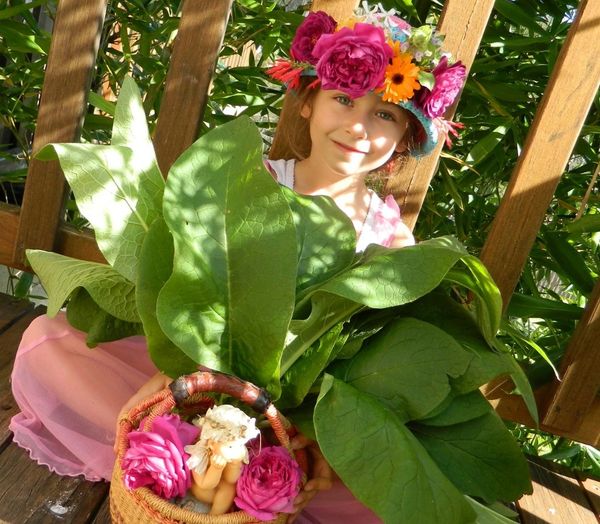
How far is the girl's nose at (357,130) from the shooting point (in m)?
1.27

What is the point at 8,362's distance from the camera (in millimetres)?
1485

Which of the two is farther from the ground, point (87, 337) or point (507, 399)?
point (87, 337)

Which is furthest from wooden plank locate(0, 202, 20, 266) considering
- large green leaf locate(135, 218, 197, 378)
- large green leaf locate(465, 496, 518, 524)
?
large green leaf locate(465, 496, 518, 524)

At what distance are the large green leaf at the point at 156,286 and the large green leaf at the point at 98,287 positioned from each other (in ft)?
0.31

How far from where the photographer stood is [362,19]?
1290mm

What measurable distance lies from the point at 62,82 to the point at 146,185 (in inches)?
21.3

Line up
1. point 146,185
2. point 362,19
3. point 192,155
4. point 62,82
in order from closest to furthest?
1. point 192,155
2. point 146,185
3. point 362,19
4. point 62,82

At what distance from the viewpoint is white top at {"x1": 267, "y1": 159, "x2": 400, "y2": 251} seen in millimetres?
1396

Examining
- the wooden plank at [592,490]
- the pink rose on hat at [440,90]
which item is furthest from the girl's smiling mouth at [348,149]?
the wooden plank at [592,490]

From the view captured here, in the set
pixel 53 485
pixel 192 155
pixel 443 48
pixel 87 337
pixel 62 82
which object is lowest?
pixel 53 485

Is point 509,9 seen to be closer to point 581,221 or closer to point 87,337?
point 581,221

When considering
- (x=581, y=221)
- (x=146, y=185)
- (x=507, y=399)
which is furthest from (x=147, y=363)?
(x=581, y=221)

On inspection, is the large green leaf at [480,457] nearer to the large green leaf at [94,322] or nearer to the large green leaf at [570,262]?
the large green leaf at [94,322]

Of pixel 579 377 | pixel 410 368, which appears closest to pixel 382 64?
pixel 410 368
